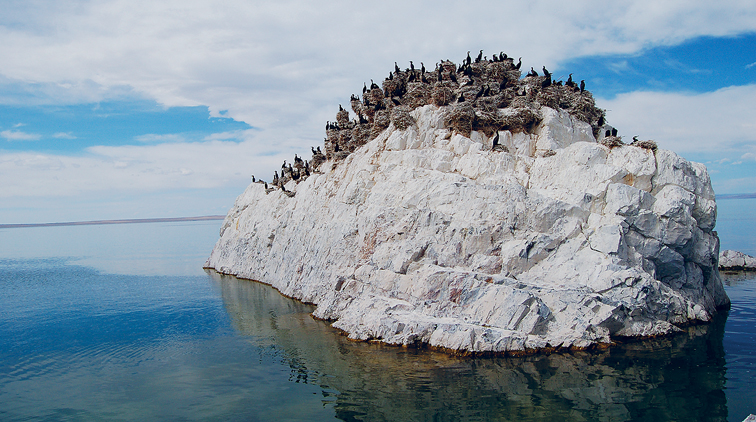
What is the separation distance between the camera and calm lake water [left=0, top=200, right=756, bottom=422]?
19.5 m

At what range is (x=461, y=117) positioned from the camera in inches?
1602

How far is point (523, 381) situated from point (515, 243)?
39.0 ft

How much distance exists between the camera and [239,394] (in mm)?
21859

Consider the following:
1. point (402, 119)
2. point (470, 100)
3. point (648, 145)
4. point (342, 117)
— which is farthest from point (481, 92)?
point (342, 117)

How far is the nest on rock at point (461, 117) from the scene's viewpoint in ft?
133

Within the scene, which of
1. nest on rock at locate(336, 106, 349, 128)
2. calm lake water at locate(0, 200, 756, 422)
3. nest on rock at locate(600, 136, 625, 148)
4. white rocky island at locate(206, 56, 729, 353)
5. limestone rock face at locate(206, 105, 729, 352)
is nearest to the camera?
calm lake water at locate(0, 200, 756, 422)

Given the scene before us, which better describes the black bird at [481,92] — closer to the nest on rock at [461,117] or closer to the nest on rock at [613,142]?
the nest on rock at [461,117]

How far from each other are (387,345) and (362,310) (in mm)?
4482

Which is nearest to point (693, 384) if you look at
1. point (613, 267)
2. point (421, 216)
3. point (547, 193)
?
point (613, 267)

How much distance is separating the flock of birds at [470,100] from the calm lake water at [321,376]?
1925 centimetres

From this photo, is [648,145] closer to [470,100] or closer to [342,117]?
[470,100]

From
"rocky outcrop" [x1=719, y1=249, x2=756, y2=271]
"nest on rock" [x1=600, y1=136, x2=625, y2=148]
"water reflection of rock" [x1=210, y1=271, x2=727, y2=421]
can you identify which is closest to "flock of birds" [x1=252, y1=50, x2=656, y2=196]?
"nest on rock" [x1=600, y1=136, x2=625, y2=148]

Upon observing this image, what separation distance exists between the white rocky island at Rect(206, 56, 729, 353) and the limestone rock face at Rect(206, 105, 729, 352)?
0.35 ft

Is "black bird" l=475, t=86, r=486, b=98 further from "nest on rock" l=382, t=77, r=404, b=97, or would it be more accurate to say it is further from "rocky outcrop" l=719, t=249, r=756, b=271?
"rocky outcrop" l=719, t=249, r=756, b=271
